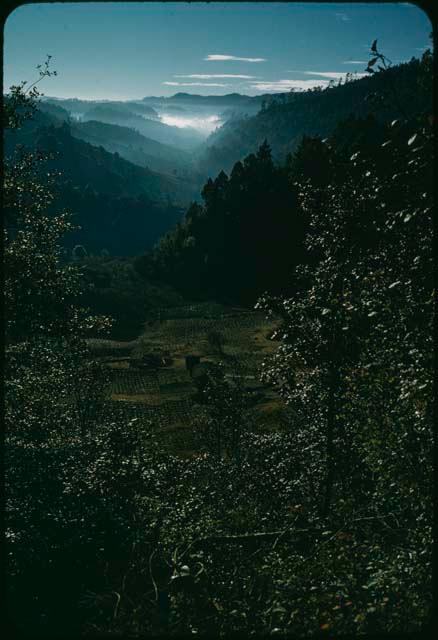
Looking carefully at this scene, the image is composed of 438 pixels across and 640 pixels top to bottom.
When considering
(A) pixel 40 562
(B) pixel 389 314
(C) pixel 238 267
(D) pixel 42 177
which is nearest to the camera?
(B) pixel 389 314

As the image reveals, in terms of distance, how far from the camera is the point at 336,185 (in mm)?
15344

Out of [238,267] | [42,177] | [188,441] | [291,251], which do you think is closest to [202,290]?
[238,267]

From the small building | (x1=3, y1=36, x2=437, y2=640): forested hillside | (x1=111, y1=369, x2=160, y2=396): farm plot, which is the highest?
(x1=3, y1=36, x2=437, y2=640): forested hillside

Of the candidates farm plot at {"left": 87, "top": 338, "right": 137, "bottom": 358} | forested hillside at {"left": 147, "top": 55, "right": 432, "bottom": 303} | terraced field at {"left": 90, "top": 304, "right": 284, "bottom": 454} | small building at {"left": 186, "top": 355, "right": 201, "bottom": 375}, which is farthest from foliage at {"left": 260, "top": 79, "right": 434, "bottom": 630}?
forested hillside at {"left": 147, "top": 55, "right": 432, "bottom": 303}

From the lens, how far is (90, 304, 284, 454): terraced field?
54.0 metres

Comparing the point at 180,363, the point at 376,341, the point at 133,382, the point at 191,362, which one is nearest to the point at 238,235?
the point at 180,363

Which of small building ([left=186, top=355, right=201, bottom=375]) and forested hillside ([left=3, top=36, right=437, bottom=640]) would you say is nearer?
forested hillside ([left=3, top=36, right=437, bottom=640])

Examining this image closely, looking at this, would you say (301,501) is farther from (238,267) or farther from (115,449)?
(238,267)

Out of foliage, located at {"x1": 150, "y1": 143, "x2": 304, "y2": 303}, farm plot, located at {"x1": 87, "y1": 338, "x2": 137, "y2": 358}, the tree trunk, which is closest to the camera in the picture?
the tree trunk

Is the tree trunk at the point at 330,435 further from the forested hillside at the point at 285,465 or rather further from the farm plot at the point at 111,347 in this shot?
the farm plot at the point at 111,347

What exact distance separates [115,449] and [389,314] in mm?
9851

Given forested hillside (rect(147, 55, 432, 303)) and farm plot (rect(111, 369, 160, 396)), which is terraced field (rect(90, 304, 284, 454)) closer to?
farm plot (rect(111, 369, 160, 396))

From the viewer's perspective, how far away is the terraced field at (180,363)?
177 feet

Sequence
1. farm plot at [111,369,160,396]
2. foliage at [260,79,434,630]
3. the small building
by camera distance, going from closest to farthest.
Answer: foliage at [260,79,434,630] < farm plot at [111,369,160,396] < the small building
